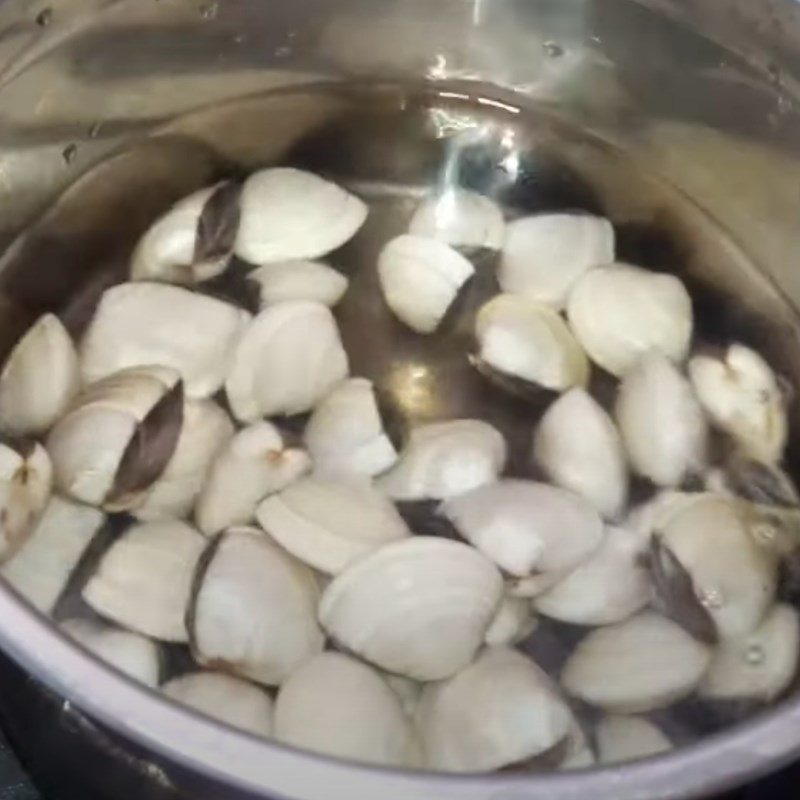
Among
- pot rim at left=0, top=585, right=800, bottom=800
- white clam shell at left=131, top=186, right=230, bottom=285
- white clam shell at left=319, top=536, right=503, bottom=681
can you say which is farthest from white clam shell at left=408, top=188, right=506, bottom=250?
pot rim at left=0, top=585, right=800, bottom=800

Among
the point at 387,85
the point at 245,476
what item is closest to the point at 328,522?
the point at 245,476

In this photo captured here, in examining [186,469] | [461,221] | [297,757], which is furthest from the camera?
[461,221]

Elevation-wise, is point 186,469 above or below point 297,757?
below

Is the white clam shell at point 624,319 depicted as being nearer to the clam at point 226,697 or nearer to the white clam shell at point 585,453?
the white clam shell at point 585,453

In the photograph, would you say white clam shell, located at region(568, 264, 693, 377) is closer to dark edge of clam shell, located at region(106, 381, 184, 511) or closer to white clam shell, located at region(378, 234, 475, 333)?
white clam shell, located at region(378, 234, 475, 333)

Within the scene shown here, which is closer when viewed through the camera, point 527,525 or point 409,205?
point 527,525

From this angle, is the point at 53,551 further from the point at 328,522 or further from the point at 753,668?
the point at 753,668

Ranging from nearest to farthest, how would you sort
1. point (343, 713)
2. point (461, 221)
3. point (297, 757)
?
1. point (297, 757)
2. point (343, 713)
3. point (461, 221)
